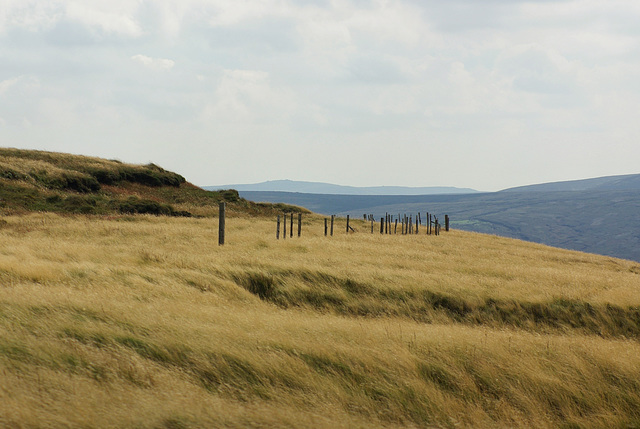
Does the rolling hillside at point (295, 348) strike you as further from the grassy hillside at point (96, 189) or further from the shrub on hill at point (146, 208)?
the shrub on hill at point (146, 208)

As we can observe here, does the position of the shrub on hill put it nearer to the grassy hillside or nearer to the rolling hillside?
the grassy hillside

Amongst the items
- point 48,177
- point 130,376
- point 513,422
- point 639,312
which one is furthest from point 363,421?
point 48,177

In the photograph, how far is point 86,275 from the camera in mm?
11500

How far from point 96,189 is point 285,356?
49.4 m

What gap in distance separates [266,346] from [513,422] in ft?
11.3

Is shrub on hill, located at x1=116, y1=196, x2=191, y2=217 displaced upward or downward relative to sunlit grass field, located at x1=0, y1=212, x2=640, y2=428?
upward

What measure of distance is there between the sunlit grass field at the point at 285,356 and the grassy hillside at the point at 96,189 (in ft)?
95.6

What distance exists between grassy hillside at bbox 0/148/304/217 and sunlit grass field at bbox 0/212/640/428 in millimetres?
29137

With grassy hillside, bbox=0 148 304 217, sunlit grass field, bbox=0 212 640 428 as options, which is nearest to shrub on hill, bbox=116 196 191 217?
grassy hillside, bbox=0 148 304 217

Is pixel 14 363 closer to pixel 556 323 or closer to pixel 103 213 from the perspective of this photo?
pixel 556 323

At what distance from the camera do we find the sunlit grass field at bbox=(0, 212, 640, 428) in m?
5.74

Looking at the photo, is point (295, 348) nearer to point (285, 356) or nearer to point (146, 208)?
point (285, 356)

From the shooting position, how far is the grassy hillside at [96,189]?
39.8m

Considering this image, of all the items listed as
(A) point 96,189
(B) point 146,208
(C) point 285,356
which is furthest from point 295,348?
(A) point 96,189
